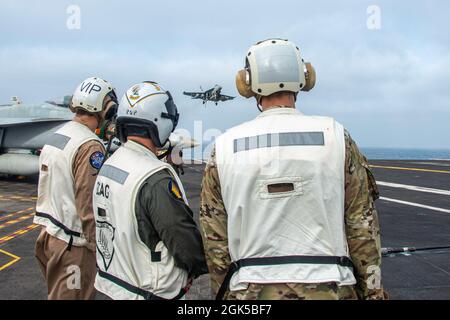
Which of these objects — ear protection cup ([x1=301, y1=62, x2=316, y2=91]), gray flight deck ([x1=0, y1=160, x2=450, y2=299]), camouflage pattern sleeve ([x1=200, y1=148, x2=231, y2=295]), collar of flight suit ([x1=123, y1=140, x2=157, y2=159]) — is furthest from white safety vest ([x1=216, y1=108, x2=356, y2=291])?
gray flight deck ([x1=0, y1=160, x2=450, y2=299])

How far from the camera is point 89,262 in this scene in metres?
4.20

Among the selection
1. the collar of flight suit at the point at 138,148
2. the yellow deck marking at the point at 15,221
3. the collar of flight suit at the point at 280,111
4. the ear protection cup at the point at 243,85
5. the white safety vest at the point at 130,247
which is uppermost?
the ear protection cup at the point at 243,85

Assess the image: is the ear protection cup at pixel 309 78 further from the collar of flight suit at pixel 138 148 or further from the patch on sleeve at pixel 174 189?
the collar of flight suit at pixel 138 148

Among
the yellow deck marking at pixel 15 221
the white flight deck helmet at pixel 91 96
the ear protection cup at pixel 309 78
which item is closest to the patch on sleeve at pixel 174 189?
the ear protection cup at pixel 309 78

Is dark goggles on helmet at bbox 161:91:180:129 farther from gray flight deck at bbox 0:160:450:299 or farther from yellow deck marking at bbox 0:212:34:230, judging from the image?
yellow deck marking at bbox 0:212:34:230

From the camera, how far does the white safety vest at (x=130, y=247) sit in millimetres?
2738

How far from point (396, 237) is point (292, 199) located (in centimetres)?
741

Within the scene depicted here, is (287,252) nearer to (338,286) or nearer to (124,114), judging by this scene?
(338,286)

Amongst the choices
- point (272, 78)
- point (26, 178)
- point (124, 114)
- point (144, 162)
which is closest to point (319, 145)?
point (272, 78)

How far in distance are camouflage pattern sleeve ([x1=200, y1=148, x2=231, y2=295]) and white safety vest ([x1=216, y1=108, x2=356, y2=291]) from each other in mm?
218

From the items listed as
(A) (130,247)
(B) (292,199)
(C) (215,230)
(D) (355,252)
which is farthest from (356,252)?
(A) (130,247)

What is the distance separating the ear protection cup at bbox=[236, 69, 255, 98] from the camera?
9.00ft

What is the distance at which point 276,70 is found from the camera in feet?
8.39
